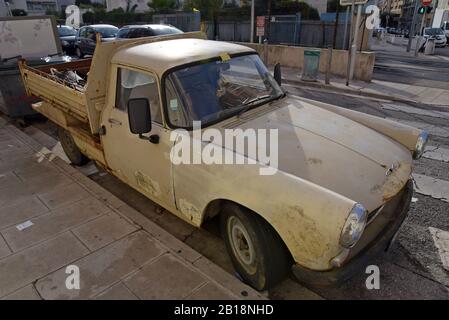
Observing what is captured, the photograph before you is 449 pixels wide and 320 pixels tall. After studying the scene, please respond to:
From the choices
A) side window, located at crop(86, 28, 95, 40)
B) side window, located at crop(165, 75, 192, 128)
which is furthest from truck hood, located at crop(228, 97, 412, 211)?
side window, located at crop(86, 28, 95, 40)

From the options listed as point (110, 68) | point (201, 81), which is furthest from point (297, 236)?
point (110, 68)

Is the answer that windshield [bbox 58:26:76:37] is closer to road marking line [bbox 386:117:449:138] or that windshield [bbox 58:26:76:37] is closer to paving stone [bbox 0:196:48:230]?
paving stone [bbox 0:196:48:230]

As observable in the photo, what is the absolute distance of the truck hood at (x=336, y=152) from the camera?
8.63 feet


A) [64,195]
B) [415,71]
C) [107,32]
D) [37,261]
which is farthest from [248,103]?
[107,32]

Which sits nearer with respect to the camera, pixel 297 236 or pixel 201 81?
pixel 297 236

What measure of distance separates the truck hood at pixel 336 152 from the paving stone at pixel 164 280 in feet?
4.41

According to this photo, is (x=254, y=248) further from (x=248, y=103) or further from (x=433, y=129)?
(x=433, y=129)

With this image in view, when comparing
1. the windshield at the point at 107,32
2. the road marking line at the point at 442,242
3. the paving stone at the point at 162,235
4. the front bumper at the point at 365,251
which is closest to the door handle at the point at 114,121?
the paving stone at the point at 162,235

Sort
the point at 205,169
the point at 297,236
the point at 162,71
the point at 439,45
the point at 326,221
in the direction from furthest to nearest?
the point at 439,45 → the point at 162,71 → the point at 205,169 → the point at 297,236 → the point at 326,221

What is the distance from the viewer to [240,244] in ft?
9.93

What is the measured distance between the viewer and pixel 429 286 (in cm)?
300
